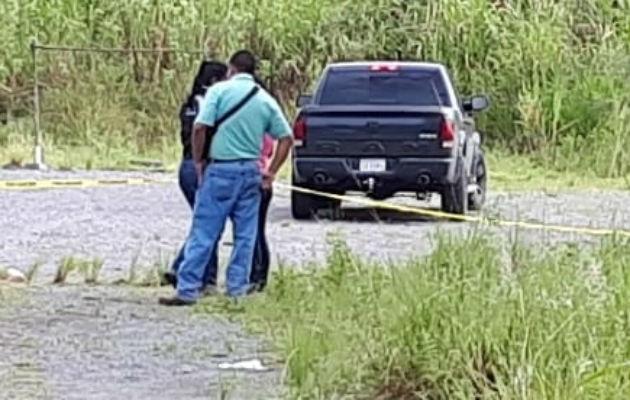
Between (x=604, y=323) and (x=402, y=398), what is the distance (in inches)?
40.3

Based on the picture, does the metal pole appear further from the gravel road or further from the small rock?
the small rock

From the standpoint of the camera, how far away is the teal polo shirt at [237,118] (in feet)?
40.2

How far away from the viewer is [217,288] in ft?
43.4

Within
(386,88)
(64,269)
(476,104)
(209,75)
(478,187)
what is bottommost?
(478,187)

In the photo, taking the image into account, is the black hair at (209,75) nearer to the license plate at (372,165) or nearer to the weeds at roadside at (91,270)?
the weeds at roadside at (91,270)

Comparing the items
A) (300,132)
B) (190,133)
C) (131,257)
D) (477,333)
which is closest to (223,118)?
(190,133)

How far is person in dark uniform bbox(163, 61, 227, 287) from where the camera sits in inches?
515

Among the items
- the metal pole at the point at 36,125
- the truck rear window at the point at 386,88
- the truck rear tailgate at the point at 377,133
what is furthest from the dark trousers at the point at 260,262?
the metal pole at the point at 36,125

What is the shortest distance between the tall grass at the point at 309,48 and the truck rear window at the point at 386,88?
29.8ft

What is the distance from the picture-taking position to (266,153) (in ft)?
42.1

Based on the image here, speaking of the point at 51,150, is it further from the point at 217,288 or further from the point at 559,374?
the point at 559,374

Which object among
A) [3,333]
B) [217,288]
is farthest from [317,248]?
[3,333]

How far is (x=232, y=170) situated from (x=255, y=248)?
0.87m

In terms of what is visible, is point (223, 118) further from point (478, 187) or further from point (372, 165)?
point (478, 187)
